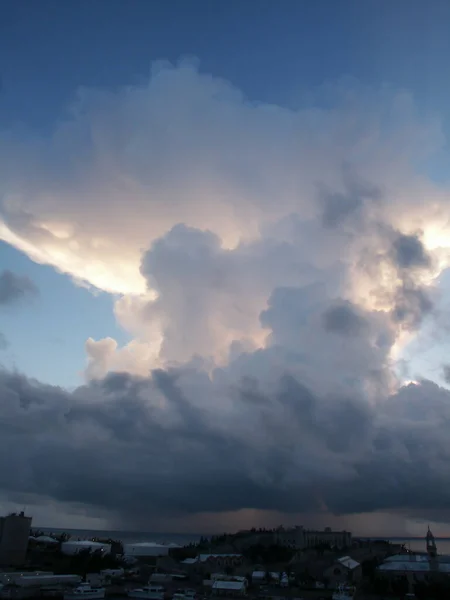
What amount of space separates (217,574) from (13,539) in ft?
119

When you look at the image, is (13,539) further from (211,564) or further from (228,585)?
(228,585)

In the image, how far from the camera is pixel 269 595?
71.3 metres

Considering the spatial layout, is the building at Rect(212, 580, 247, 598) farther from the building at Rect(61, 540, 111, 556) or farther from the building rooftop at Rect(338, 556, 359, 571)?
the building at Rect(61, 540, 111, 556)

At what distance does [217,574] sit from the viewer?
82250 millimetres

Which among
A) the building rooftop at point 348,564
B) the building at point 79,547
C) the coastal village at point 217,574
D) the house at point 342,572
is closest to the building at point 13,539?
the coastal village at point 217,574

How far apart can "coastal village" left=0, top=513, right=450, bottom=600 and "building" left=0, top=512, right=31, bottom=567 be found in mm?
153

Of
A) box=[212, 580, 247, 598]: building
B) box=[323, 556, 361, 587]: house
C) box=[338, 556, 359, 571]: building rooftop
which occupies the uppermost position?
box=[338, 556, 359, 571]: building rooftop

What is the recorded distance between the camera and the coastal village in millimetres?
68750

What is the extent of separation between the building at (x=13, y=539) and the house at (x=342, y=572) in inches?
1960

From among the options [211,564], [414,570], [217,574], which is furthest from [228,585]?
[414,570]

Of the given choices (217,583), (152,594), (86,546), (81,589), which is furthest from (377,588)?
(86,546)

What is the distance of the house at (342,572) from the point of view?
79.1m

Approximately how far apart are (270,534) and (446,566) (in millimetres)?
61865

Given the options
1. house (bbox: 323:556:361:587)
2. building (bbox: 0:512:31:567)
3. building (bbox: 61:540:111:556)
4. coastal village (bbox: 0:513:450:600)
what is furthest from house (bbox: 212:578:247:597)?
building (bbox: 61:540:111:556)
